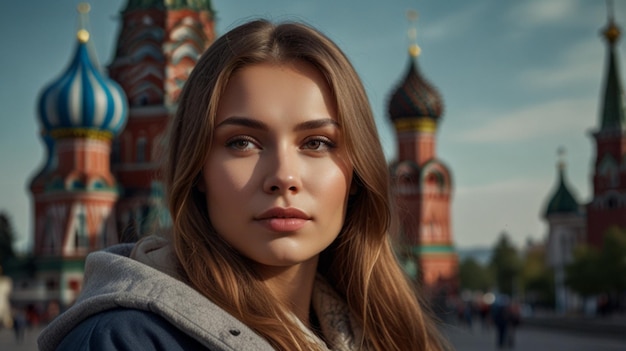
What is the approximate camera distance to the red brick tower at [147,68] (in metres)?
37.3

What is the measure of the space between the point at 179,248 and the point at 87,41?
35.5 metres

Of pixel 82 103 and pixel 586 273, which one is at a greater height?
pixel 82 103

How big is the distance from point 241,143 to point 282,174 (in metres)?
0.11

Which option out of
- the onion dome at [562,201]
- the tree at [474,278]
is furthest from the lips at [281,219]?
the tree at [474,278]

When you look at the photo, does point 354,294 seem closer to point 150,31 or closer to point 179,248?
point 179,248

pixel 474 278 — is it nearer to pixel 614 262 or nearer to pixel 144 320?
pixel 614 262

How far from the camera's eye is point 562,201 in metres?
59.8

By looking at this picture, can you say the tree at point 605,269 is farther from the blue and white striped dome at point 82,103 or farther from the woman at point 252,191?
the woman at point 252,191

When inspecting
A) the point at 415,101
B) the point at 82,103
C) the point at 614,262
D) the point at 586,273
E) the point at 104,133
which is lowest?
the point at 586,273

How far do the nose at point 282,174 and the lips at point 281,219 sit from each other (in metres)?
0.04

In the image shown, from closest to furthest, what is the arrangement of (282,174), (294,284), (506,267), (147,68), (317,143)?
1. (282,174)
2. (317,143)
3. (294,284)
4. (147,68)
5. (506,267)

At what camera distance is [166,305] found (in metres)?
1.54

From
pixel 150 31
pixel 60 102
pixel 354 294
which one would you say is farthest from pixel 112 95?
pixel 354 294

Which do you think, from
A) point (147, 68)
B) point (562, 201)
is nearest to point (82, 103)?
point (147, 68)
